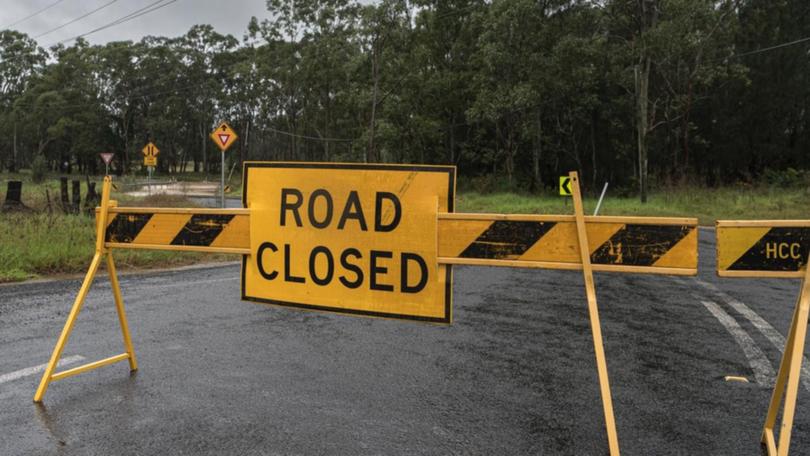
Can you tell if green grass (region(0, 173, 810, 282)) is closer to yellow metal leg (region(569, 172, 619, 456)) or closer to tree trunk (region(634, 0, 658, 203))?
tree trunk (region(634, 0, 658, 203))

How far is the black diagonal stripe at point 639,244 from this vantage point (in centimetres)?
319

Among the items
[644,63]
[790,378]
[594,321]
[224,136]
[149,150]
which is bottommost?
[790,378]

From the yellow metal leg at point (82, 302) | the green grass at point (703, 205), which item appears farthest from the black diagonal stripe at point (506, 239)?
the green grass at point (703, 205)

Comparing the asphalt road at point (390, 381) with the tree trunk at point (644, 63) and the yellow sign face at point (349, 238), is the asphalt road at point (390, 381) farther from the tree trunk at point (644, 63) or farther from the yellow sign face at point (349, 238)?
the tree trunk at point (644, 63)

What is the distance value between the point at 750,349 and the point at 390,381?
3.26 m

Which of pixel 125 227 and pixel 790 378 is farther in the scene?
pixel 125 227

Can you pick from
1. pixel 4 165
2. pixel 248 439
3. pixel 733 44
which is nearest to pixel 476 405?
pixel 248 439

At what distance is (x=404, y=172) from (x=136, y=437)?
215 centimetres

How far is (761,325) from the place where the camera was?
5973 millimetres

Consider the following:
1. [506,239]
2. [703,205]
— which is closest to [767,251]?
[506,239]

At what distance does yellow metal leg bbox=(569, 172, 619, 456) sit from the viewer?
2.96 meters

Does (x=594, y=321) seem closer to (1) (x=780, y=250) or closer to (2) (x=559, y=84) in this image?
(1) (x=780, y=250)

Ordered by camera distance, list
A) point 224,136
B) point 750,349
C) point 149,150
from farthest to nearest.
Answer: point 149,150, point 224,136, point 750,349

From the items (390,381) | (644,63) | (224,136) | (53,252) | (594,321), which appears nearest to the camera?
(594,321)
